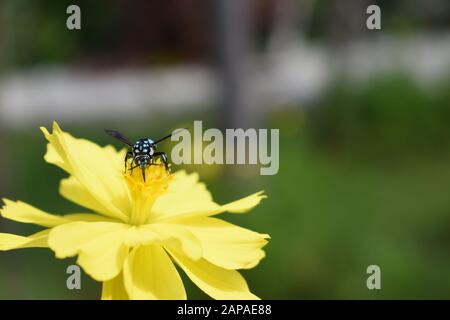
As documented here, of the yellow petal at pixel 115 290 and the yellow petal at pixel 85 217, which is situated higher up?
the yellow petal at pixel 85 217

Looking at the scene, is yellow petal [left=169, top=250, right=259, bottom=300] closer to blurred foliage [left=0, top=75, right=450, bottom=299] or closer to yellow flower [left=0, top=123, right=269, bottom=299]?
yellow flower [left=0, top=123, right=269, bottom=299]

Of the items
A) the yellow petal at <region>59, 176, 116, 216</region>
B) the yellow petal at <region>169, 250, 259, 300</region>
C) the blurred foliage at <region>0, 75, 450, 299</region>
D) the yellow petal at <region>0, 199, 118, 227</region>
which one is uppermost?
the yellow petal at <region>59, 176, 116, 216</region>

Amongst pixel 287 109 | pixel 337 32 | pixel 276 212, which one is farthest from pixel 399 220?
pixel 287 109

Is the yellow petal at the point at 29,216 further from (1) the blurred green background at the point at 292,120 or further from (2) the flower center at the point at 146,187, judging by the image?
(1) the blurred green background at the point at 292,120

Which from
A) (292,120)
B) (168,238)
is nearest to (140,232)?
→ (168,238)

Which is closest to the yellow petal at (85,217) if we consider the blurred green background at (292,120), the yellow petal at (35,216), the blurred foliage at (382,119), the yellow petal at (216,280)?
the yellow petal at (35,216)

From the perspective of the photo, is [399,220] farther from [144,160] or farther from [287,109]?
[144,160]

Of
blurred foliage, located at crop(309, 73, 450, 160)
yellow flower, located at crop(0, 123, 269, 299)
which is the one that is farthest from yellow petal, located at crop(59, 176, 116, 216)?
blurred foliage, located at crop(309, 73, 450, 160)

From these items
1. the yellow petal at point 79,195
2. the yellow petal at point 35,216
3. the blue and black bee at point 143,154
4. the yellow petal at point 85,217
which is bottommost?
the yellow petal at point 85,217
